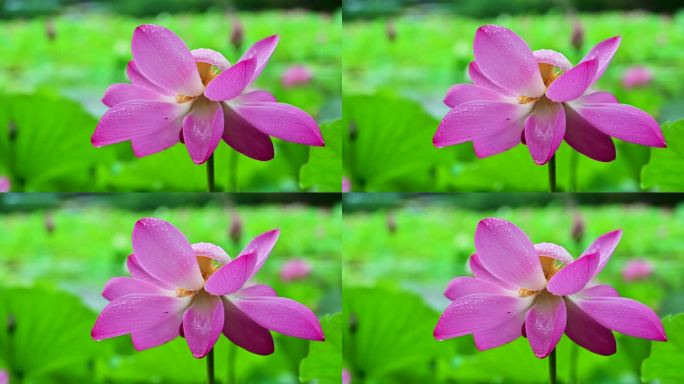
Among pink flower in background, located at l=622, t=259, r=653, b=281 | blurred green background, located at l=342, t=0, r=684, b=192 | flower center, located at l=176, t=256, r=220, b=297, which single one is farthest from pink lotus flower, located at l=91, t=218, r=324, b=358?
pink flower in background, located at l=622, t=259, r=653, b=281

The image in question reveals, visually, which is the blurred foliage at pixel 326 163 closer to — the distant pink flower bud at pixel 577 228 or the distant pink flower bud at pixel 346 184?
the distant pink flower bud at pixel 346 184

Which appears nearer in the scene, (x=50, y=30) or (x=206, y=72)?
(x=206, y=72)

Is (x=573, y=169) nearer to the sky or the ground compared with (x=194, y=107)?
nearer to the ground

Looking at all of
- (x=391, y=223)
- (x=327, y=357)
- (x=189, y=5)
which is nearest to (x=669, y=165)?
(x=391, y=223)

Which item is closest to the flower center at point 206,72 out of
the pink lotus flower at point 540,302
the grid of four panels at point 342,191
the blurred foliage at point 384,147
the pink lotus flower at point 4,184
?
the grid of four panels at point 342,191

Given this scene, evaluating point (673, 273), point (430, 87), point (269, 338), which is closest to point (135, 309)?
point (269, 338)

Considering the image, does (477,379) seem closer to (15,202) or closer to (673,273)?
(673,273)

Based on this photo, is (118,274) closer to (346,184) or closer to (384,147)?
(346,184)
